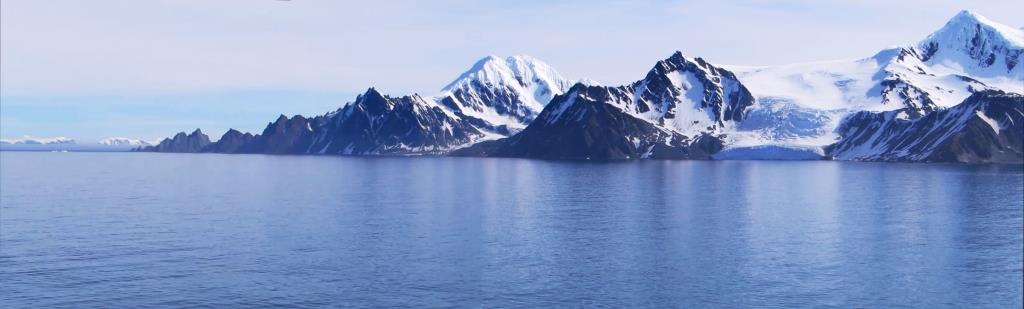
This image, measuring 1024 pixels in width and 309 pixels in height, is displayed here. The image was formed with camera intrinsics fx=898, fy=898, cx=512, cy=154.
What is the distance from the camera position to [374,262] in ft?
295

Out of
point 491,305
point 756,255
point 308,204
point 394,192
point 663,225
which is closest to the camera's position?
point 491,305

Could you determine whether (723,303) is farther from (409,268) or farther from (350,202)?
(350,202)

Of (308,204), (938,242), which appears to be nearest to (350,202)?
(308,204)

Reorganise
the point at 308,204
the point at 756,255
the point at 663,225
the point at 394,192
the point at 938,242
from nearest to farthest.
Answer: the point at 756,255 → the point at 938,242 → the point at 663,225 → the point at 308,204 → the point at 394,192

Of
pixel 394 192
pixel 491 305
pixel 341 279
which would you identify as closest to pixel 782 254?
pixel 491 305

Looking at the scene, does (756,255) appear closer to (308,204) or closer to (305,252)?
(305,252)

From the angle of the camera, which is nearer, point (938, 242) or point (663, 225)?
point (938, 242)

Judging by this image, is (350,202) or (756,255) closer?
(756,255)

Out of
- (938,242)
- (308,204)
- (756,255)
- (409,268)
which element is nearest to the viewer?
(409,268)

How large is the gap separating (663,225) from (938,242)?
35.3 m

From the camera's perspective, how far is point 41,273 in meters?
81.8

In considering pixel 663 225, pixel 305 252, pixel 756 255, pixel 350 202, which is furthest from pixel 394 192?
pixel 756 255

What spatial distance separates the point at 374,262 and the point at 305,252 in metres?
10.6

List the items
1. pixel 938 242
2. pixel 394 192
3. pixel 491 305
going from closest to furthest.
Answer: pixel 491 305, pixel 938 242, pixel 394 192
